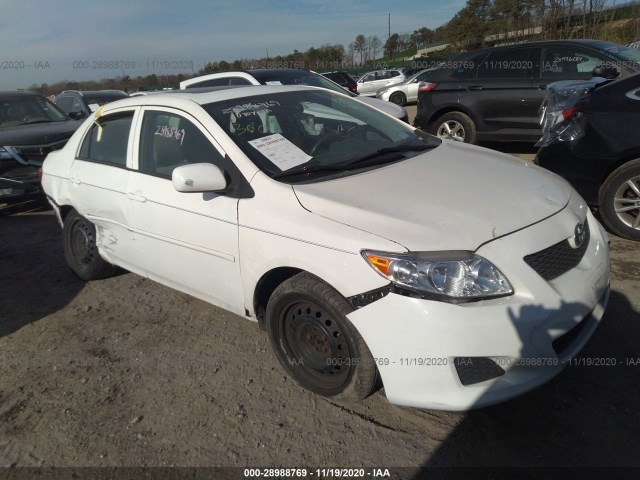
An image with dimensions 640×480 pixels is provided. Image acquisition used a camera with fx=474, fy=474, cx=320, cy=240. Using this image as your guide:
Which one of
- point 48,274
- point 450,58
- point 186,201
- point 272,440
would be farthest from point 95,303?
point 450,58

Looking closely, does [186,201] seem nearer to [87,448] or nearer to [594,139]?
[87,448]

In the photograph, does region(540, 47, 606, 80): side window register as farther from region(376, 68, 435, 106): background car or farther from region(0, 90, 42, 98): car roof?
region(376, 68, 435, 106): background car

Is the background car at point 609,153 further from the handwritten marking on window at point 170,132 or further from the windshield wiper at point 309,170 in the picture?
the handwritten marking on window at point 170,132

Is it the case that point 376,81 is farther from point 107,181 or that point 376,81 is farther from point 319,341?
point 319,341

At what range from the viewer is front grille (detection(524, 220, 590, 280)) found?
2.20 meters

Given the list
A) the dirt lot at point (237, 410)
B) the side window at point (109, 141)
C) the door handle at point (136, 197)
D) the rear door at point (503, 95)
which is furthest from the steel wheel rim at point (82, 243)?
the rear door at point (503, 95)

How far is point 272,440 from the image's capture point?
2404 mm

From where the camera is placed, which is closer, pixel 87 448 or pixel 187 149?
pixel 87 448

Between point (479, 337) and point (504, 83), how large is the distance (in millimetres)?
6266

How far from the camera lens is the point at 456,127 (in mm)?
7723

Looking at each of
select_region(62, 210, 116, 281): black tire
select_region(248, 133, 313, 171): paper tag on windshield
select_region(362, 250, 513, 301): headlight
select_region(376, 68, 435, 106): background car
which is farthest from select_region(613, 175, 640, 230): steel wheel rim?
select_region(376, 68, 435, 106): background car

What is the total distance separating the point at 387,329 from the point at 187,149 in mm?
1849

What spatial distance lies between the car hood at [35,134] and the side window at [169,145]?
4.74 m

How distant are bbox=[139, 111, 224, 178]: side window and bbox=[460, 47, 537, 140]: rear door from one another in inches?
219
